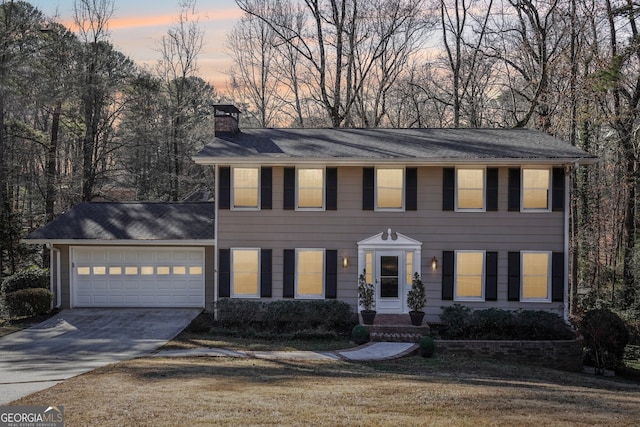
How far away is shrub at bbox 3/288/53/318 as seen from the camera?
17312 millimetres

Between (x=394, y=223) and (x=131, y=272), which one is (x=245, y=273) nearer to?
(x=131, y=272)

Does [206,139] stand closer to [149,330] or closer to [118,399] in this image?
[149,330]

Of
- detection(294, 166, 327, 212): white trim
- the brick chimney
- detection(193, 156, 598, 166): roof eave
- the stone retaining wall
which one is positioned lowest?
the stone retaining wall

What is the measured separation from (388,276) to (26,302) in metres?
11.6

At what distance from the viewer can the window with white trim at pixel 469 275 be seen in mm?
16859

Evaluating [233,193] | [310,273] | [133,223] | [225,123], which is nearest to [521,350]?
[310,273]

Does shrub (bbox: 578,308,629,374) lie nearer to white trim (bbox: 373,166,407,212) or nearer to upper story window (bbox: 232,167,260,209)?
white trim (bbox: 373,166,407,212)

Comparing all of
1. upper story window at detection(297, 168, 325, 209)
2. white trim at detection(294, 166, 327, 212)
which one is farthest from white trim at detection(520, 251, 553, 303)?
upper story window at detection(297, 168, 325, 209)

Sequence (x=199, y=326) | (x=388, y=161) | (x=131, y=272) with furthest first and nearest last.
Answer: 1. (x=131, y=272)
2. (x=388, y=161)
3. (x=199, y=326)

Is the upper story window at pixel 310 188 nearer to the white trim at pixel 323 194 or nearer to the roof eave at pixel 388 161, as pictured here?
the white trim at pixel 323 194

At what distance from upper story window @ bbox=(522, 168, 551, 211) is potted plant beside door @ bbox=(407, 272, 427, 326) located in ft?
13.6

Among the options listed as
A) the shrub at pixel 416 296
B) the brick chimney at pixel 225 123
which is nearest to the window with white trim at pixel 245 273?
the brick chimney at pixel 225 123

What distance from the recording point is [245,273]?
17.2 meters

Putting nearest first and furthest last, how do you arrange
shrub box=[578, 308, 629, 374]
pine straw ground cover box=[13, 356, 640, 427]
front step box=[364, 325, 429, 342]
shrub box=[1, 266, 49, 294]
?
pine straw ground cover box=[13, 356, 640, 427] < front step box=[364, 325, 429, 342] < shrub box=[578, 308, 629, 374] < shrub box=[1, 266, 49, 294]
